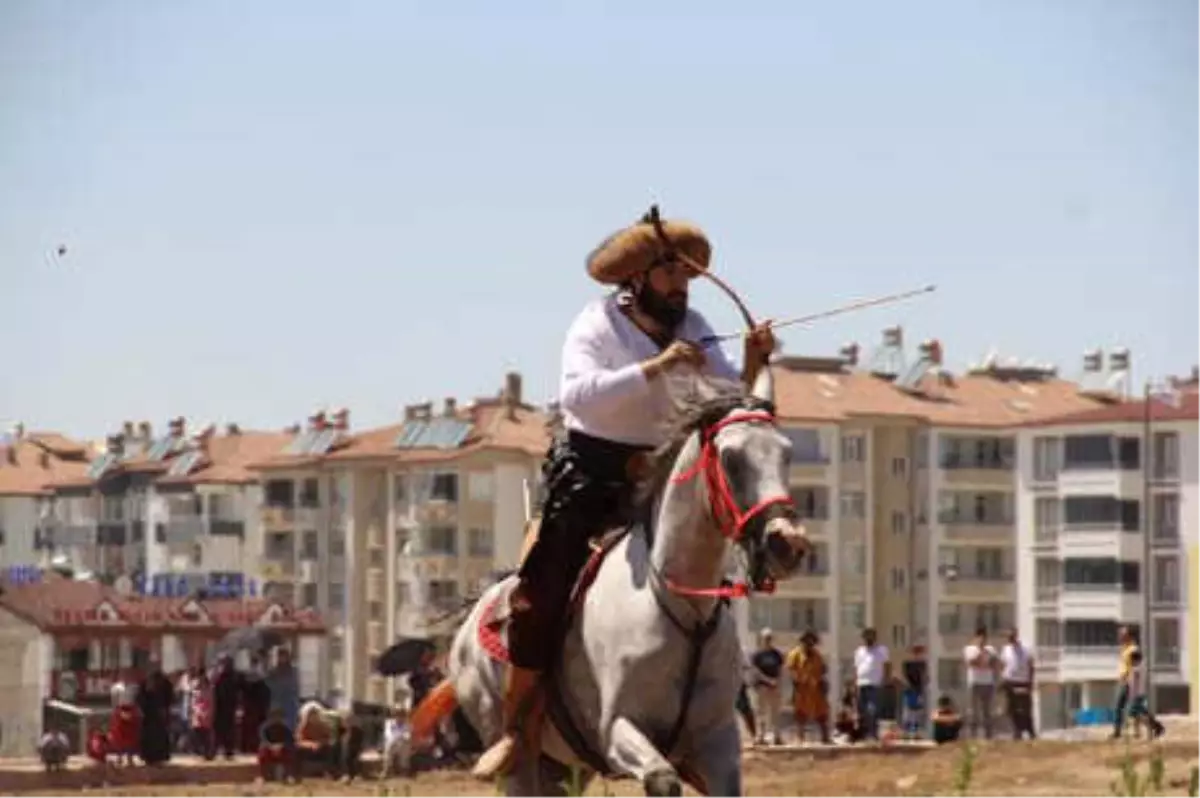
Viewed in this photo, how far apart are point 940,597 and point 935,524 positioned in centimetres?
501

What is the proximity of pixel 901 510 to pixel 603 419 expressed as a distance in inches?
7049

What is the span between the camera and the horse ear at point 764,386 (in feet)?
45.6

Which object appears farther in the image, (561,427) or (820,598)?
(820,598)

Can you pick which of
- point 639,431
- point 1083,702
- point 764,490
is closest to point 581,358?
point 639,431

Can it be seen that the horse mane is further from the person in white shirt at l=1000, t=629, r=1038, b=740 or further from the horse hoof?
the person in white shirt at l=1000, t=629, r=1038, b=740

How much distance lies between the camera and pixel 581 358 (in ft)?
47.6

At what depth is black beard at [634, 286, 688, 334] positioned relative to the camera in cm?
1476

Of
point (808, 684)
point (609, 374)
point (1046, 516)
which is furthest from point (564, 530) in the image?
point (1046, 516)

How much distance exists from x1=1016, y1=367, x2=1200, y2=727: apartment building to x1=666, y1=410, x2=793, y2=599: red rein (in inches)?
6032

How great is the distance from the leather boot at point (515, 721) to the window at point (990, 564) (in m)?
178

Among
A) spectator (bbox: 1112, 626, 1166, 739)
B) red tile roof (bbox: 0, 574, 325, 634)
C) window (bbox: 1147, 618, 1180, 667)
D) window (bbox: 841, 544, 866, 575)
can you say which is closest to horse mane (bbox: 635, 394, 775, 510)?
spectator (bbox: 1112, 626, 1166, 739)

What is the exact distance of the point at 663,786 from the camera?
13453 millimetres

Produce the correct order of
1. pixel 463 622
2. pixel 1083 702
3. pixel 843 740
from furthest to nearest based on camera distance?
pixel 1083 702, pixel 843 740, pixel 463 622

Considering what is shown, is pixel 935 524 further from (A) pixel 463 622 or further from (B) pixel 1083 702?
(A) pixel 463 622
